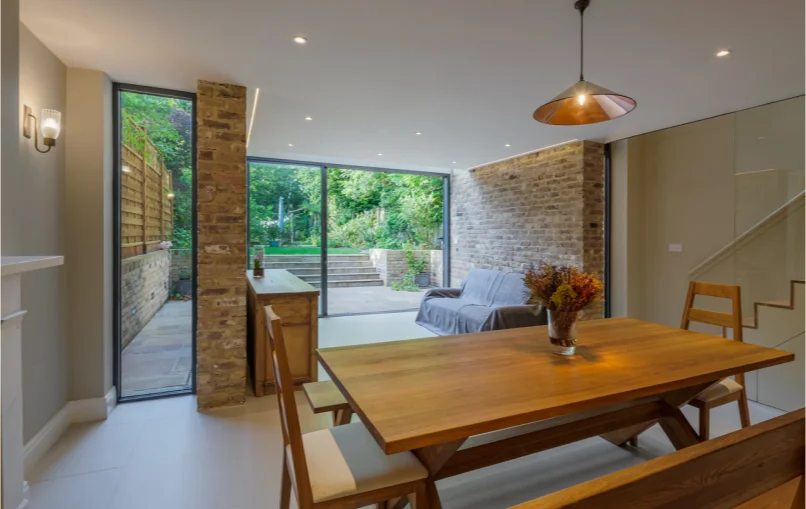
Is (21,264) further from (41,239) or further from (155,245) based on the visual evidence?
(155,245)

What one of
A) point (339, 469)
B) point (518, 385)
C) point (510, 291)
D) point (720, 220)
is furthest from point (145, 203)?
point (720, 220)

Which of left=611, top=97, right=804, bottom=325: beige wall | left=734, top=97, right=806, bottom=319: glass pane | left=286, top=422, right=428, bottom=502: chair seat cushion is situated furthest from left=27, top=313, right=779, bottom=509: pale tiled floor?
left=611, top=97, right=804, bottom=325: beige wall

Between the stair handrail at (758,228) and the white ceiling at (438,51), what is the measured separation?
89 centimetres

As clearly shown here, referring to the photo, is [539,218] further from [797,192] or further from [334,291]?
[334,291]

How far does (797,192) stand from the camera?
125 inches

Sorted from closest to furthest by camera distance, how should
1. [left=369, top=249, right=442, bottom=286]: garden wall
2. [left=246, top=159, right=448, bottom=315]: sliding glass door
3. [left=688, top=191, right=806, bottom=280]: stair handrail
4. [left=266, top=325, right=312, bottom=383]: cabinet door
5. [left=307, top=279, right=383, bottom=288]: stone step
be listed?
[left=688, top=191, right=806, bottom=280]: stair handrail
[left=266, top=325, right=312, bottom=383]: cabinet door
[left=246, top=159, right=448, bottom=315]: sliding glass door
[left=307, top=279, right=383, bottom=288]: stone step
[left=369, top=249, right=442, bottom=286]: garden wall

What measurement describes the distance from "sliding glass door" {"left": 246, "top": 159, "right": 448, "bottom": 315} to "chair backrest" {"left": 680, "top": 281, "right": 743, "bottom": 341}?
14.7 ft

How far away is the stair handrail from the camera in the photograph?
10.4ft

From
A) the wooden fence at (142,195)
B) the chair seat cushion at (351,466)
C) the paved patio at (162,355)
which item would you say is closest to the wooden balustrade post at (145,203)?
the wooden fence at (142,195)

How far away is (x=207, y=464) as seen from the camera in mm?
2244

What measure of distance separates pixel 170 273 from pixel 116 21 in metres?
1.88

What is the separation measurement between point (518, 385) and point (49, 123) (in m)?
2.94

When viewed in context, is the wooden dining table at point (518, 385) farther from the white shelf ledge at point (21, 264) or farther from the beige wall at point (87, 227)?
the beige wall at point (87, 227)

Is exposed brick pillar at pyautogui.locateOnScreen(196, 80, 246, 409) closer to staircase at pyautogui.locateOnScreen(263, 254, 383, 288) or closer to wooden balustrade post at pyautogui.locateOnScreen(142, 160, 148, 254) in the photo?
wooden balustrade post at pyautogui.locateOnScreen(142, 160, 148, 254)
